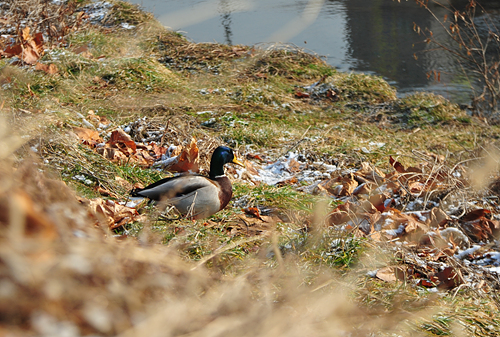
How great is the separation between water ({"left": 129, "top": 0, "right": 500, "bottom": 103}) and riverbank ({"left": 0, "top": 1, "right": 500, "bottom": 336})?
0.93m

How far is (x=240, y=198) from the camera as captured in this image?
361 centimetres

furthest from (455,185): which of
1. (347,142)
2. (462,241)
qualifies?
(347,142)

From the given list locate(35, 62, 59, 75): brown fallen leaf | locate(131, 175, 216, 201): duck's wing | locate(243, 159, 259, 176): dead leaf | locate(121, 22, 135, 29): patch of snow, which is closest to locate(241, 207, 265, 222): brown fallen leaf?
locate(131, 175, 216, 201): duck's wing

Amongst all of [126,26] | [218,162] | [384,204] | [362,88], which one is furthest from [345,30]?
[218,162]

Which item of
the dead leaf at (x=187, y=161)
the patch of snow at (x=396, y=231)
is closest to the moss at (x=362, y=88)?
the dead leaf at (x=187, y=161)

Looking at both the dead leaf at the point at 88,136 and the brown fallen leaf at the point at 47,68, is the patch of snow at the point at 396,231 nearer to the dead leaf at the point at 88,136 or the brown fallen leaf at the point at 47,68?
the dead leaf at the point at 88,136

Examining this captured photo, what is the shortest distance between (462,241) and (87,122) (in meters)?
3.81

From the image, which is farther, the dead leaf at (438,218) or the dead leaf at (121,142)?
the dead leaf at (121,142)

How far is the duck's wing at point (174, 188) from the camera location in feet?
9.60

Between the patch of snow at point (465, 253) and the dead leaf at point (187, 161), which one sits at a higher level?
the dead leaf at point (187, 161)

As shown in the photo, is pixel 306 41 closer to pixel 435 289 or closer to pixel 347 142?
pixel 347 142

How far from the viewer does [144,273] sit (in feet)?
2.90

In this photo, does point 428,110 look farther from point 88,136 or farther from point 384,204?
point 88,136

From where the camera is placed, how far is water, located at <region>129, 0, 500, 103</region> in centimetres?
847
